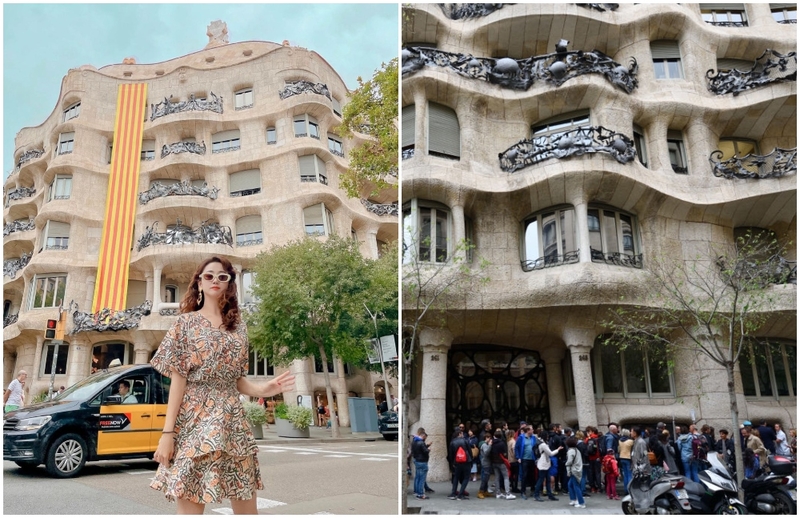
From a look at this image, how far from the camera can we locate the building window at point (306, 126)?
51.8 ft

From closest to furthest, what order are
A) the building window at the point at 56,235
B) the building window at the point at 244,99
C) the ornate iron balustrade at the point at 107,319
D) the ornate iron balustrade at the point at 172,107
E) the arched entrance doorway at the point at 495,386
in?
the ornate iron balustrade at the point at 107,319 < the arched entrance doorway at the point at 495,386 < the building window at the point at 56,235 < the ornate iron balustrade at the point at 172,107 < the building window at the point at 244,99

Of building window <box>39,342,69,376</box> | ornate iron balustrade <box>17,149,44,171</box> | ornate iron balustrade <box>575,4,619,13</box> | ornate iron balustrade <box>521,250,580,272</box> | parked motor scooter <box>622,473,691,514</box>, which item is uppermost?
ornate iron balustrade <box>575,4,619,13</box>

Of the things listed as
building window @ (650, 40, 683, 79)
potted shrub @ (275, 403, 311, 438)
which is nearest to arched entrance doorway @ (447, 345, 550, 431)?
potted shrub @ (275, 403, 311, 438)

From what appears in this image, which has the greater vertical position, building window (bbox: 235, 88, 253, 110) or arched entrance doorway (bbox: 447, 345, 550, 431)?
building window (bbox: 235, 88, 253, 110)

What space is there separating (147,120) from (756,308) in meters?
11.7

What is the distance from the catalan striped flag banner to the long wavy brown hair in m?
7.53

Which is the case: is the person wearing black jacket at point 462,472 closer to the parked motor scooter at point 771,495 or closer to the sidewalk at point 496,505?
the sidewalk at point 496,505

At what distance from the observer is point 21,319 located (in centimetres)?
1032

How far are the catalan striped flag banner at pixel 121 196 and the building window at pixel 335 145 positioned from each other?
5042 mm

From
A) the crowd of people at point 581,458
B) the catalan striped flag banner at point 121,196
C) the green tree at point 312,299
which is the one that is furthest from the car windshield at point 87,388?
the green tree at point 312,299

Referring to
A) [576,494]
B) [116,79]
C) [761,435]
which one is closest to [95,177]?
[116,79]

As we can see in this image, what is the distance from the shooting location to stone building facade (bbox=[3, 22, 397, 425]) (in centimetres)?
1001

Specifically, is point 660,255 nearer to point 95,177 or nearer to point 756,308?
point 756,308

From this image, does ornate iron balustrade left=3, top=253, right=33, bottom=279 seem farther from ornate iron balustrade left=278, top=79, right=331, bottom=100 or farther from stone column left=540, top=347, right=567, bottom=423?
stone column left=540, top=347, right=567, bottom=423
